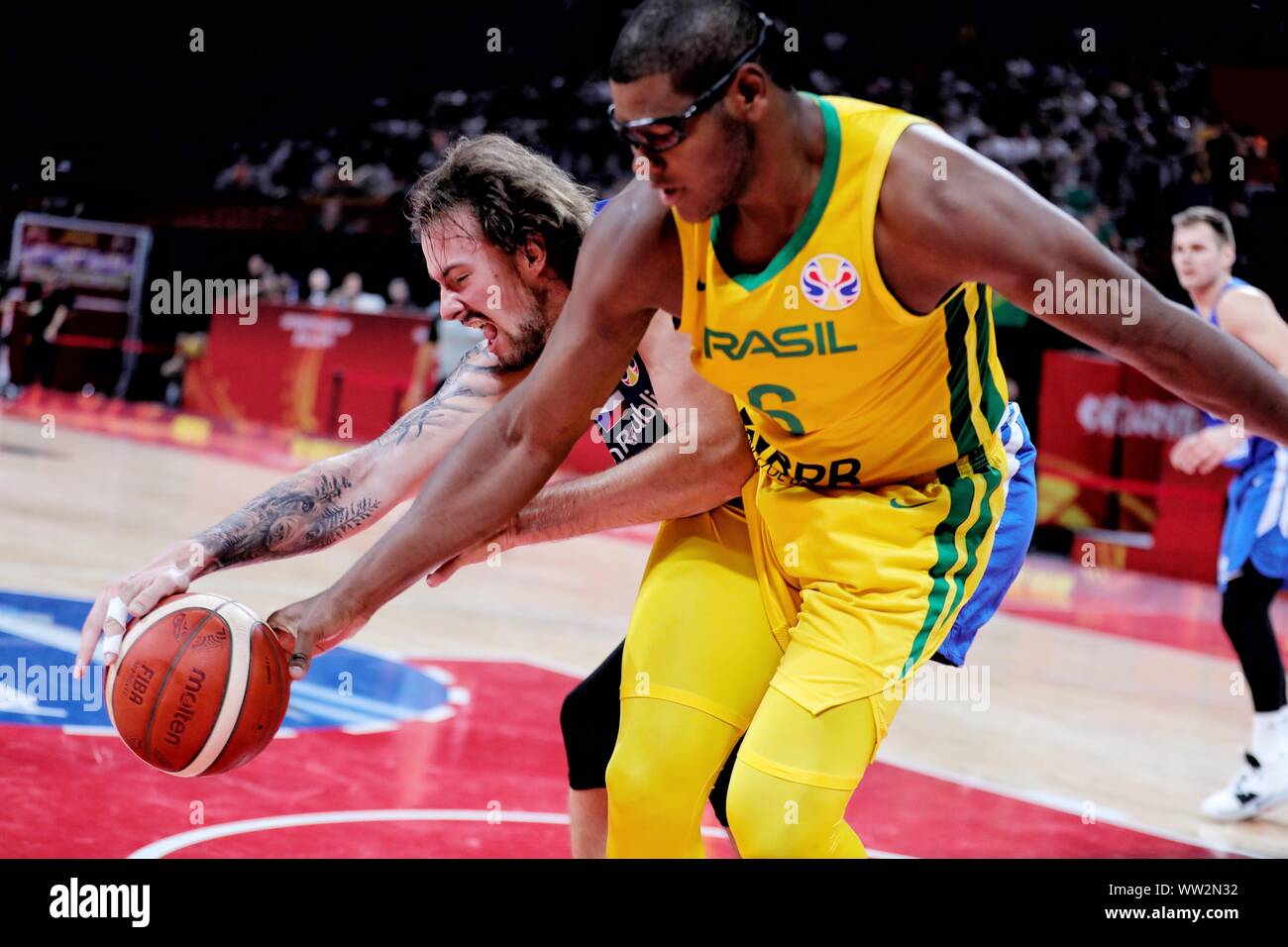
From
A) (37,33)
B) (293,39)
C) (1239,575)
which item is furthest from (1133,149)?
(37,33)

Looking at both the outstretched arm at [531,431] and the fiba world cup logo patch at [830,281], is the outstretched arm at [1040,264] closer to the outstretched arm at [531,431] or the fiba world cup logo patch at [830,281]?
the fiba world cup logo patch at [830,281]

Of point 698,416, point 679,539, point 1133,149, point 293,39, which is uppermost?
point 293,39

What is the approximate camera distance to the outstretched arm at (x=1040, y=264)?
2.43 m

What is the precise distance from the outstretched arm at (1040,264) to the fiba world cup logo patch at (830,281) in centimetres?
7

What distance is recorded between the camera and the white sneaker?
17.9ft

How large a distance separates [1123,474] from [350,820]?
8.89 m

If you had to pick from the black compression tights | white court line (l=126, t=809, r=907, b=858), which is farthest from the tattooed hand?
the black compression tights

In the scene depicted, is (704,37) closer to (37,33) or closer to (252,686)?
(252,686)

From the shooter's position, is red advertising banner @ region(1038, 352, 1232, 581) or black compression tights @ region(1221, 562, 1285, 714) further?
red advertising banner @ region(1038, 352, 1232, 581)

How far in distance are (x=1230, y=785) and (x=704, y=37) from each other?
4.25 metres

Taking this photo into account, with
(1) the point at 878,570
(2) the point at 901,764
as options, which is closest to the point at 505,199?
(1) the point at 878,570

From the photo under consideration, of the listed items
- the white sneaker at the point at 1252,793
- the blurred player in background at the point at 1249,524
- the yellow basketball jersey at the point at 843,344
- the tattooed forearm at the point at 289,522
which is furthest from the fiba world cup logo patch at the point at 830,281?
the white sneaker at the point at 1252,793

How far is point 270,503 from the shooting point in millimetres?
3326

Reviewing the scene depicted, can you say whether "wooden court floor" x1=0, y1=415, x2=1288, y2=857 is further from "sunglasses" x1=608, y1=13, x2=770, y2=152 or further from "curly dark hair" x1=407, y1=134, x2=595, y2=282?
"sunglasses" x1=608, y1=13, x2=770, y2=152
